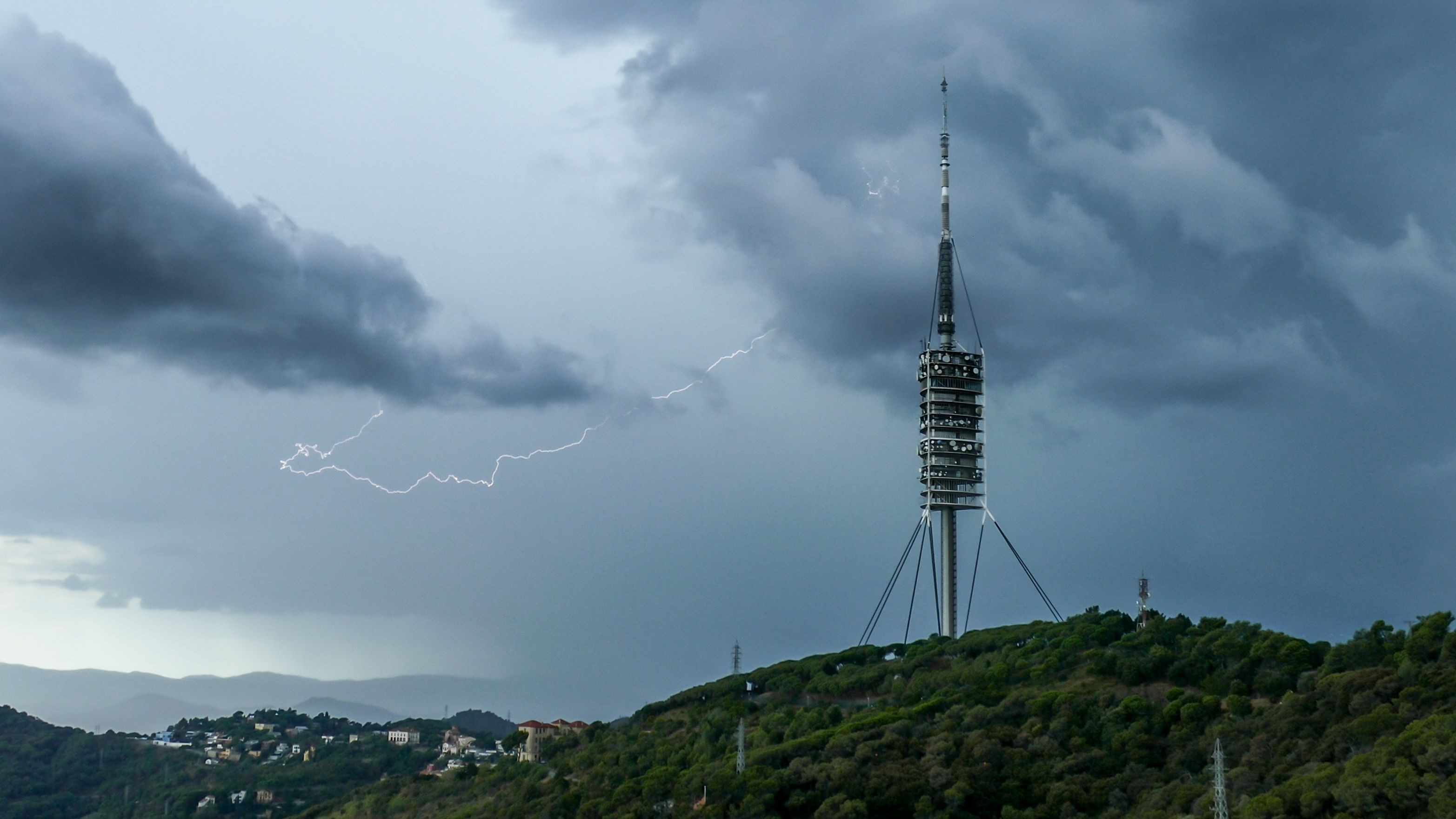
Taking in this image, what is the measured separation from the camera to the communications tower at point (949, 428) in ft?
368

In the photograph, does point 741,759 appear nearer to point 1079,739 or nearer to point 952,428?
point 1079,739

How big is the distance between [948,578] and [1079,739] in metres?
37.1

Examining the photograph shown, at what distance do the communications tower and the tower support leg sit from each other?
56mm

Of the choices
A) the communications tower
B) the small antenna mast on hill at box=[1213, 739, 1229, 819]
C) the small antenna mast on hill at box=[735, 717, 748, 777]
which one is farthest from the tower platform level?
the small antenna mast on hill at box=[1213, 739, 1229, 819]

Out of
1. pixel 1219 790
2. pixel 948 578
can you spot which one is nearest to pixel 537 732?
pixel 948 578

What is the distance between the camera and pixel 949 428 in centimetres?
11531

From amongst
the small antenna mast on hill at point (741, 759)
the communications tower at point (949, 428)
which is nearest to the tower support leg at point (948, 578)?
the communications tower at point (949, 428)

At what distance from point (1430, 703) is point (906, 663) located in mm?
46713

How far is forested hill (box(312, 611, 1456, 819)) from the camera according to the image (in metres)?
59.2

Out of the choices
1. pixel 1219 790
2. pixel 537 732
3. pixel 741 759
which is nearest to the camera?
pixel 1219 790

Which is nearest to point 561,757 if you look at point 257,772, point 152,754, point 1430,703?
point 1430,703

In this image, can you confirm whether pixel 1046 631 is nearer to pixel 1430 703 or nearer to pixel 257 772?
pixel 1430 703

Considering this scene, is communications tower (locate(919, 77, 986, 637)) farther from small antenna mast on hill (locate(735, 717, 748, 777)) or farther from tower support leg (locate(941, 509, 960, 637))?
small antenna mast on hill (locate(735, 717, 748, 777))

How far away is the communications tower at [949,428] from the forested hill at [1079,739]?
11238 mm
